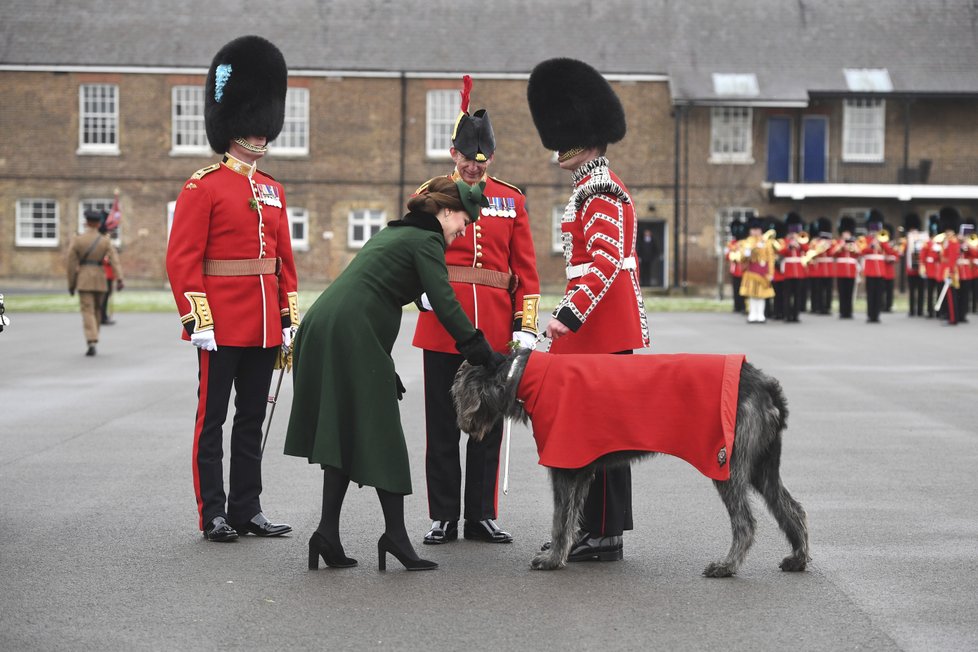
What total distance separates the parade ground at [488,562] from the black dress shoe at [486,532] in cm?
10

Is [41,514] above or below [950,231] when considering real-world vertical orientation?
below

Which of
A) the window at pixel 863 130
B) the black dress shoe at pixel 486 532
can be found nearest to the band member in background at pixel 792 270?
the window at pixel 863 130

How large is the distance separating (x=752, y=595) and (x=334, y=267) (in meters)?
37.6

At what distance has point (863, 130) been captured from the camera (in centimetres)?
4412

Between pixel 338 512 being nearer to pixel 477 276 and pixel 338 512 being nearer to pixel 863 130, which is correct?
pixel 477 276

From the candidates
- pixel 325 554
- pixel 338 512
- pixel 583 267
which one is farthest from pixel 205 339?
pixel 583 267

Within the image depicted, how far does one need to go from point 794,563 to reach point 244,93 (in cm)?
383

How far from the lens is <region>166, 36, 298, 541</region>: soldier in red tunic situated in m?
7.16

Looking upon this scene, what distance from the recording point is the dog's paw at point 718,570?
6.32 m

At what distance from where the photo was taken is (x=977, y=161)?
43.7 metres

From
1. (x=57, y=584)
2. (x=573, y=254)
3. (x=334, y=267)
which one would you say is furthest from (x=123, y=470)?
(x=334, y=267)

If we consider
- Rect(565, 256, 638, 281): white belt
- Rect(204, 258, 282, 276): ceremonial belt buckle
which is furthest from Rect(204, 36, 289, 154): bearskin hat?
Rect(565, 256, 638, 281): white belt

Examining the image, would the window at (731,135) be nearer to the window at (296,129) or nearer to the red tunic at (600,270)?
the window at (296,129)

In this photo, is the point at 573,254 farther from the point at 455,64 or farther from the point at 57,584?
the point at 455,64
